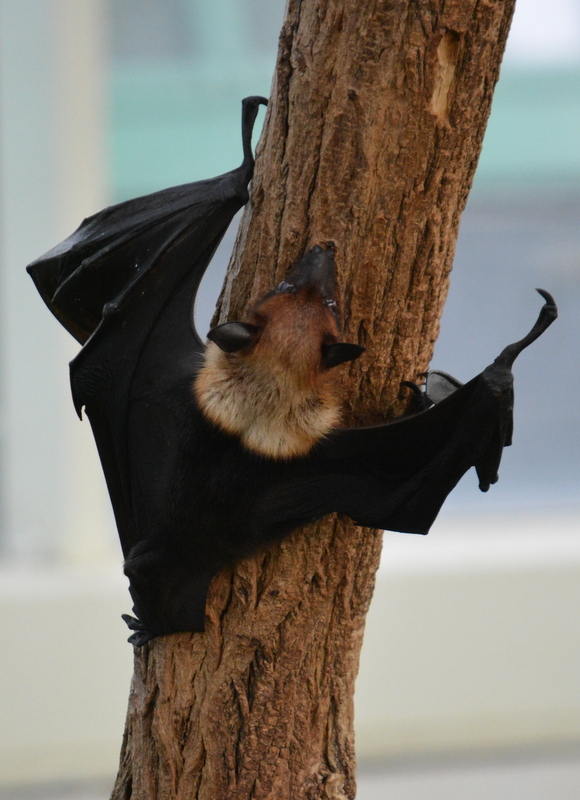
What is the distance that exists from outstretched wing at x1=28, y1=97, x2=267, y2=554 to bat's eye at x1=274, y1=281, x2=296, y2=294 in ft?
0.64

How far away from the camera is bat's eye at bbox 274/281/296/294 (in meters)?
1.51

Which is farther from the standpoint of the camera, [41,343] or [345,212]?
[41,343]

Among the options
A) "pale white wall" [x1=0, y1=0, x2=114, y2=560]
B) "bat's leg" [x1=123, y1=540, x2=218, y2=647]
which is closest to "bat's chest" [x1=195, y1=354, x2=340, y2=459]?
"bat's leg" [x1=123, y1=540, x2=218, y2=647]

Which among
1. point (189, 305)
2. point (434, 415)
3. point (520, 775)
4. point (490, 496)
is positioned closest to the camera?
point (434, 415)

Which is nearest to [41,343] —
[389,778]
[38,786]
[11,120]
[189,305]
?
[11,120]

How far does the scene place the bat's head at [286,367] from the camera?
1499 millimetres

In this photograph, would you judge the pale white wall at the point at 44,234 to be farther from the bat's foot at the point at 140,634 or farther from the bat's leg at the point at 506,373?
the bat's leg at the point at 506,373

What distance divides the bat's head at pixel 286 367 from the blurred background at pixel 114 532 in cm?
232

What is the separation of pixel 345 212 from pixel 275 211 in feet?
0.45

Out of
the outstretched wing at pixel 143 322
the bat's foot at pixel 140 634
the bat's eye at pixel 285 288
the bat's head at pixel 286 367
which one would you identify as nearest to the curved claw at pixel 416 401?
the bat's head at pixel 286 367

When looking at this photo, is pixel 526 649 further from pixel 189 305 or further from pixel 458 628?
pixel 189 305

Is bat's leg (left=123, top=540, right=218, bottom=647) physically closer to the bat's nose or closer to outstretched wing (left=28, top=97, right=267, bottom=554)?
outstretched wing (left=28, top=97, right=267, bottom=554)

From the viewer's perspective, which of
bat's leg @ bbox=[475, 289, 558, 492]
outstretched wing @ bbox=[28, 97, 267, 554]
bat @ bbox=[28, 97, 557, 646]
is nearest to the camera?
bat's leg @ bbox=[475, 289, 558, 492]

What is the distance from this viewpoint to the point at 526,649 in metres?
3.89
